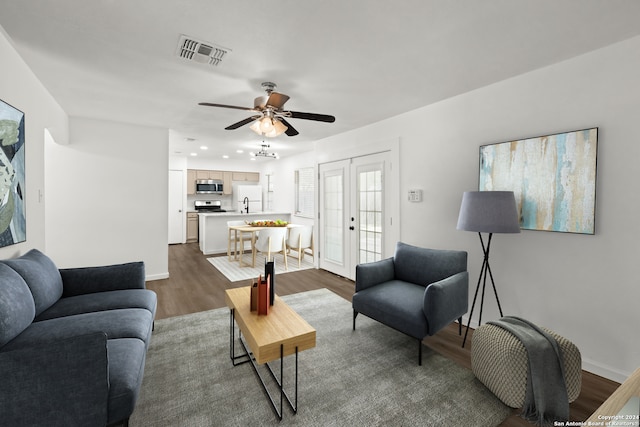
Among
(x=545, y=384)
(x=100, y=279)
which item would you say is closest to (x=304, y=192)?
(x=100, y=279)

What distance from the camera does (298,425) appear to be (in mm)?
1670

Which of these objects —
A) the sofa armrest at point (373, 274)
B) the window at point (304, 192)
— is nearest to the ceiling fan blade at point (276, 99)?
the sofa armrest at point (373, 274)

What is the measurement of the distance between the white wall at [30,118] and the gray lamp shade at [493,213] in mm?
3593

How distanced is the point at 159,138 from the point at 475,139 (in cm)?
431

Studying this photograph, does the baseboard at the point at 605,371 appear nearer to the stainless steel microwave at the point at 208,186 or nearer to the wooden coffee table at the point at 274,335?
the wooden coffee table at the point at 274,335

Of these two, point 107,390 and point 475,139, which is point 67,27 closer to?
point 107,390

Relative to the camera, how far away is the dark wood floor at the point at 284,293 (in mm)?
1948

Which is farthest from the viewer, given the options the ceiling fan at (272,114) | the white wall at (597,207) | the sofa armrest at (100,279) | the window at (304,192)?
the window at (304,192)

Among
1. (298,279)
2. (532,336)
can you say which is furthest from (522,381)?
(298,279)

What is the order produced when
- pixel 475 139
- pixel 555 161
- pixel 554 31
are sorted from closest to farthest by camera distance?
pixel 554 31 → pixel 555 161 → pixel 475 139

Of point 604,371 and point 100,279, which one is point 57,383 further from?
point 604,371

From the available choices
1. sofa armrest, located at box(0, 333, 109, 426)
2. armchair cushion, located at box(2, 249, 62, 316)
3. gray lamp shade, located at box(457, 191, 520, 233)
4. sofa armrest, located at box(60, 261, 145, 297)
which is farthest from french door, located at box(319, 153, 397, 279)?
armchair cushion, located at box(2, 249, 62, 316)

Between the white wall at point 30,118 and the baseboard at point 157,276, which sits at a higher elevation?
the white wall at point 30,118

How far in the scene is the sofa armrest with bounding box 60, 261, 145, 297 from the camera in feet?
8.07
